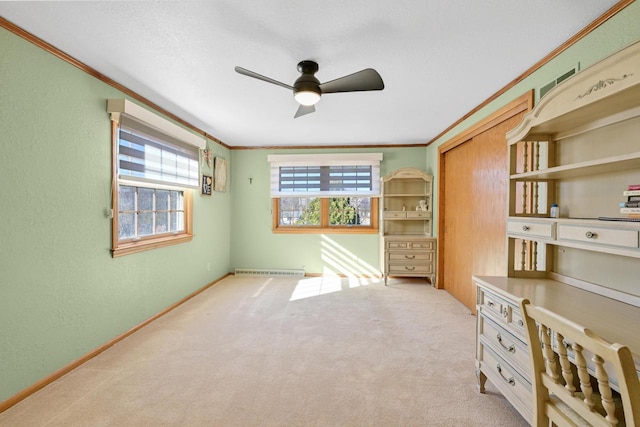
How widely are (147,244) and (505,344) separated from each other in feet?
10.5

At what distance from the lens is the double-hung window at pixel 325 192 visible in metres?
4.88

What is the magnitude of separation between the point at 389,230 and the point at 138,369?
3806mm

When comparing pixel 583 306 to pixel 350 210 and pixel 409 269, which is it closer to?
pixel 409 269

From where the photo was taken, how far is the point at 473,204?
334cm

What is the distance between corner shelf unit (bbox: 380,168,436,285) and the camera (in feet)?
14.3

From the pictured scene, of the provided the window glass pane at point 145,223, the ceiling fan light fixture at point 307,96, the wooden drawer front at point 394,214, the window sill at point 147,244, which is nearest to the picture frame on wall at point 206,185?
the window sill at point 147,244

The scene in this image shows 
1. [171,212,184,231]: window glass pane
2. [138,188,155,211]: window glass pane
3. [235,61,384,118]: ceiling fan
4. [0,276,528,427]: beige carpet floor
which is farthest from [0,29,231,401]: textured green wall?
[235,61,384,118]: ceiling fan

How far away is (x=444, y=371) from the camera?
214 centimetres

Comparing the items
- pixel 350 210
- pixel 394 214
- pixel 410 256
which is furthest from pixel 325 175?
pixel 410 256

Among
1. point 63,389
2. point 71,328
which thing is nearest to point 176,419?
point 63,389

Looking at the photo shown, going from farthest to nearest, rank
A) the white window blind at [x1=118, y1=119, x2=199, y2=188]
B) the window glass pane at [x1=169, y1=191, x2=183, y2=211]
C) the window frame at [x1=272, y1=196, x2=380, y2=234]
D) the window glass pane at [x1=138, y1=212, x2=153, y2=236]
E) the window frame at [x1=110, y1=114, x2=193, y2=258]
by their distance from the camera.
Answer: the window frame at [x1=272, y1=196, x2=380, y2=234]
the window glass pane at [x1=169, y1=191, x2=183, y2=211]
the window glass pane at [x1=138, y1=212, x2=153, y2=236]
the white window blind at [x1=118, y1=119, x2=199, y2=188]
the window frame at [x1=110, y1=114, x2=193, y2=258]

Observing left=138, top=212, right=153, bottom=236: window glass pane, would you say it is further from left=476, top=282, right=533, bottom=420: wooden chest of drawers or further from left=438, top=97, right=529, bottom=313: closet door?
left=438, top=97, right=529, bottom=313: closet door

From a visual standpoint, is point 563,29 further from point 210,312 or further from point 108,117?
point 210,312

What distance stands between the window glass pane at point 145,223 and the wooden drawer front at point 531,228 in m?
3.44
